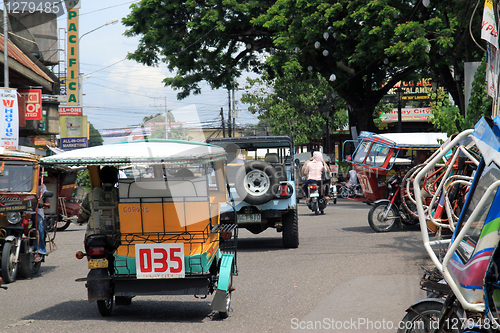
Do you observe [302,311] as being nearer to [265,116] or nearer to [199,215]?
[199,215]

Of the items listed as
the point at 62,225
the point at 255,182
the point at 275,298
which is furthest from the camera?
the point at 62,225

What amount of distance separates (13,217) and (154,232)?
13.7 ft

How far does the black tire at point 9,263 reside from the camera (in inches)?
339

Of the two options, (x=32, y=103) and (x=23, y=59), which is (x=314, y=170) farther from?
(x=23, y=59)

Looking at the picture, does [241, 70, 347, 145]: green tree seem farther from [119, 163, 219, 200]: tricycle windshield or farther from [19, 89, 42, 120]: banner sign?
[119, 163, 219, 200]: tricycle windshield

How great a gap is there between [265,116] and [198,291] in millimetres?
40256

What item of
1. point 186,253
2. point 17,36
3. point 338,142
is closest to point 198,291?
point 186,253

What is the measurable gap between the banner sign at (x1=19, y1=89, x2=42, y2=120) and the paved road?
46.6 ft

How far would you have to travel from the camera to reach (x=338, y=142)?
139 ft

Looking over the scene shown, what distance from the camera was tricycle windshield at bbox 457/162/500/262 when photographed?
3223mm

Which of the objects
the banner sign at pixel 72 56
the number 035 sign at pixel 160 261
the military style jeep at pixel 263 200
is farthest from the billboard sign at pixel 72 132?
the number 035 sign at pixel 160 261

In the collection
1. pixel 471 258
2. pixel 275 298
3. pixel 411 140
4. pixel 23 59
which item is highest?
pixel 23 59

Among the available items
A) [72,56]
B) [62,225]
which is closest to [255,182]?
[62,225]

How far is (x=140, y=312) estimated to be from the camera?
6.64 meters
